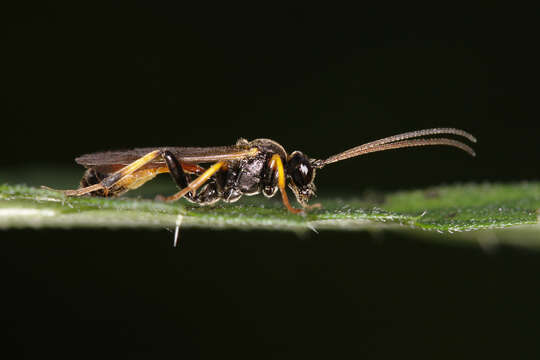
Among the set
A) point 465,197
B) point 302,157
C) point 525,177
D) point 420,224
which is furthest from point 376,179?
point 420,224

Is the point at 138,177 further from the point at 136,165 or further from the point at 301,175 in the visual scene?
the point at 301,175

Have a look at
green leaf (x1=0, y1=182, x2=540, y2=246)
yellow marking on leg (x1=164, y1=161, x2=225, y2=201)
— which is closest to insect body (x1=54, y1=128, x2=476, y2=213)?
yellow marking on leg (x1=164, y1=161, x2=225, y2=201)

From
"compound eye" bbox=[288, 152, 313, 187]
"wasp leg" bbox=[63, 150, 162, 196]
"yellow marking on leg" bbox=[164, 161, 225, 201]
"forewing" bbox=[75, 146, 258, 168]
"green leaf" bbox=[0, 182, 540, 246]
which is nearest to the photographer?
"green leaf" bbox=[0, 182, 540, 246]

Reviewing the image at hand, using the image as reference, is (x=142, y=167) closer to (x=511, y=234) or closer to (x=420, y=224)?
(x=420, y=224)

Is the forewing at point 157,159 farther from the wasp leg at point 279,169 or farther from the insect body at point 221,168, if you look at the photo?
the wasp leg at point 279,169

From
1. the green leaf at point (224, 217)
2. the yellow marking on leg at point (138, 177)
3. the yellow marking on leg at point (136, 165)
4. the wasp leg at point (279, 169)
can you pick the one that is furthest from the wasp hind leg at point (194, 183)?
the green leaf at point (224, 217)

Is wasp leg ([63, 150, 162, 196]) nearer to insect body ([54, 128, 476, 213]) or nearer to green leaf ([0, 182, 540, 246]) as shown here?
insect body ([54, 128, 476, 213])

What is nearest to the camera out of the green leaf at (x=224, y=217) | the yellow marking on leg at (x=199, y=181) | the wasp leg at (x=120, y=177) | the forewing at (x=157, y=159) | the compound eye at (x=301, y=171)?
the green leaf at (x=224, y=217)
